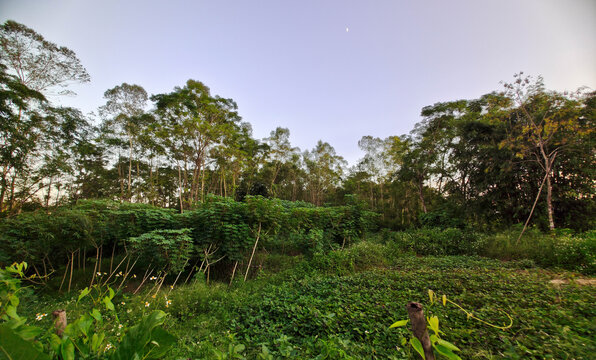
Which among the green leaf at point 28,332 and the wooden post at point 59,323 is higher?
the green leaf at point 28,332

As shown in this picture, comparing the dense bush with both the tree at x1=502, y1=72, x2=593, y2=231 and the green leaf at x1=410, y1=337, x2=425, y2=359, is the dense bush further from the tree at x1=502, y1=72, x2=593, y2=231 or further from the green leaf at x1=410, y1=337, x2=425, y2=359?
the green leaf at x1=410, y1=337, x2=425, y2=359

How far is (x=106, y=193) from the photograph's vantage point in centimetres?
2083

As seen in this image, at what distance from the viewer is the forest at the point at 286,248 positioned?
1986 mm

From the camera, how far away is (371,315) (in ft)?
9.35

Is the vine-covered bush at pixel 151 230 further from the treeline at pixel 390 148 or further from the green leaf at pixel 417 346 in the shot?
the green leaf at pixel 417 346

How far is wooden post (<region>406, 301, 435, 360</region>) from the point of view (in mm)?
956

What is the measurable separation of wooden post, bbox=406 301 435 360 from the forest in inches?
6.5

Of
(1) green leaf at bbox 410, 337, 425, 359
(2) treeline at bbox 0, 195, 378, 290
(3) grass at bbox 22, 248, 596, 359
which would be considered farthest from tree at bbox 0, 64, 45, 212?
(1) green leaf at bbox 410, 337, 425, 359

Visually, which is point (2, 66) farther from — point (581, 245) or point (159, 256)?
point (581, 245)

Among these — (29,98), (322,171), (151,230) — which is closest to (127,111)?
(29,98)

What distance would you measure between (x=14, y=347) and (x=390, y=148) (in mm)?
22386

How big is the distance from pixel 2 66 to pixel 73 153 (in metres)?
6.12

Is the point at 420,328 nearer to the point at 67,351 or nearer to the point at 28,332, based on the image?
the point at 67,351

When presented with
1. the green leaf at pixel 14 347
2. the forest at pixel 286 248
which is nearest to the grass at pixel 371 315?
the forest at pixel 286 248
